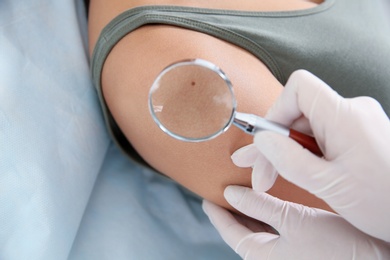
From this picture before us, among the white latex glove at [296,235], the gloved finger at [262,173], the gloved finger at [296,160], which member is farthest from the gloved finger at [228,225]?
the gloved finger at [296,160]

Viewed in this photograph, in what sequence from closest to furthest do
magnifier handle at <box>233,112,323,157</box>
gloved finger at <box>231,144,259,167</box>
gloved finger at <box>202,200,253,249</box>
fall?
magnifier handle at <box>233,112,323,157</box> → gloved finger at <box>231,144,259,167</box> → gloved finger at <box>202,200,253,249</box>

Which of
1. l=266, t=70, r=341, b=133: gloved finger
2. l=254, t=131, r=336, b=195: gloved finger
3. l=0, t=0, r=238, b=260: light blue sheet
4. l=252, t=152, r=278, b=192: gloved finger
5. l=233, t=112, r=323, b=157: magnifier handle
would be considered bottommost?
l=0, t=0, r=238, b=260: light blue sheet

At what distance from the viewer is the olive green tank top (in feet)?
2.77

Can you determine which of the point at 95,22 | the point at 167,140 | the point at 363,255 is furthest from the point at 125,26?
the point at 363,255

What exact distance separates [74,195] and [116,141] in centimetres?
18

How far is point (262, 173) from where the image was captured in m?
0.75

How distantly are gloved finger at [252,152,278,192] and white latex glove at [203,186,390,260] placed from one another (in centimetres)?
7

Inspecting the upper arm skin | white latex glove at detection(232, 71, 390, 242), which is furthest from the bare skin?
white latex glove at detection(232, 71, 390, 242)

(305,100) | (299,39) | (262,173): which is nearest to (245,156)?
(262,173)

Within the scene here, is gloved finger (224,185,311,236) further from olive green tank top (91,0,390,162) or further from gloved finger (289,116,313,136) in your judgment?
olive green tank top (91,0,390,162)

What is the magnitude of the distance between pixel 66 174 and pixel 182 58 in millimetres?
378

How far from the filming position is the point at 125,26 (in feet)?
2.72

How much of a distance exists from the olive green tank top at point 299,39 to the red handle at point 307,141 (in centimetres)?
27

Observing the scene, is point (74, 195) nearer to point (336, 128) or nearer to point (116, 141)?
point (116, 141)
